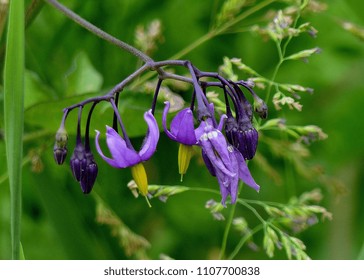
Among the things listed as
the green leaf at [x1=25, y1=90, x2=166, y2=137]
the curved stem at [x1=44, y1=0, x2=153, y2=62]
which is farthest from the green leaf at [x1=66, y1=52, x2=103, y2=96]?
the curved stem at [x1=44, y1=0, x2=153, y2=62]

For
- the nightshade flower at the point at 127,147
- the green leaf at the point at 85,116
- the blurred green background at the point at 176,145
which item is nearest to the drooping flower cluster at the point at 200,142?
the nightshade flower at the point at 127,147

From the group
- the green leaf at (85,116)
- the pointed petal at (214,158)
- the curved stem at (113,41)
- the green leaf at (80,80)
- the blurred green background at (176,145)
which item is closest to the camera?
the pointed petal at (214,158)

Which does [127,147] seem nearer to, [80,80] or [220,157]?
[220,157]

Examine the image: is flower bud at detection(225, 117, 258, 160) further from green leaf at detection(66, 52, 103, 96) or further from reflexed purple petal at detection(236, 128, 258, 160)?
green leaf at detection(66, 52, 103, 96)

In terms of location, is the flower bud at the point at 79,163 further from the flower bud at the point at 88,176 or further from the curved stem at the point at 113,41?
the curved stem at the point at 113,41

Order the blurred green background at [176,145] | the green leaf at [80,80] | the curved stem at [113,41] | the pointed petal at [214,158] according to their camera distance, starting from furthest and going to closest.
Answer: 1. the blurred green background at [176,145]
2. the green leaf at [80,80]
3. the curved stem at [113,41]
4. the pointed petal at [214,158]
